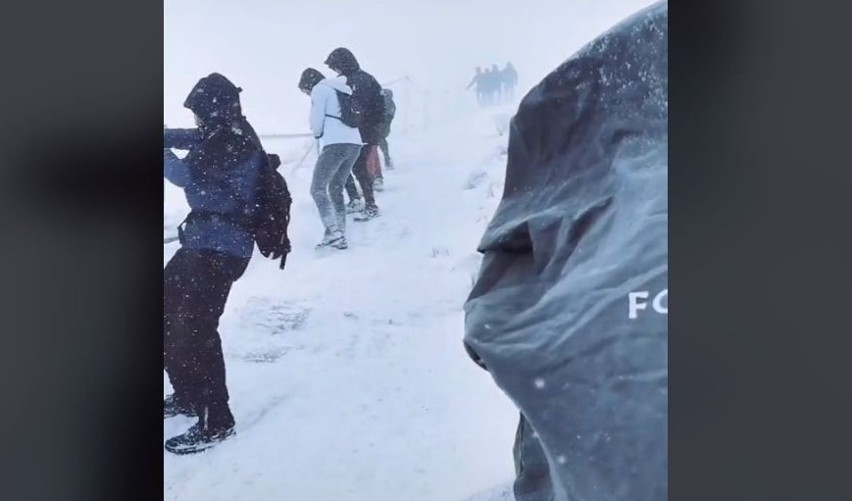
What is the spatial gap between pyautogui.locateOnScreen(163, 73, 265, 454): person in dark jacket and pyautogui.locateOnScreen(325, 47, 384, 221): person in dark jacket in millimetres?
296

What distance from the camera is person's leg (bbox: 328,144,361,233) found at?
7.70 feet

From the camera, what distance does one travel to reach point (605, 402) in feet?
7.55

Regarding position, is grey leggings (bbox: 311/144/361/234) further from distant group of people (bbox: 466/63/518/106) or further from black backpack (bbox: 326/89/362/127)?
distant group of people (bbox: 466/63/518/106)

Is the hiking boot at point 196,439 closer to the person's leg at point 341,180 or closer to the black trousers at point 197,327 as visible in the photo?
the black trousers at point 197,327

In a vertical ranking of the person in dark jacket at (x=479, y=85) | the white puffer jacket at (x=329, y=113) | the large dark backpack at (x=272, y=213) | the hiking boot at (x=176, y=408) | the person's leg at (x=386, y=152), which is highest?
the person in dark jacket at (x=479, y=85)

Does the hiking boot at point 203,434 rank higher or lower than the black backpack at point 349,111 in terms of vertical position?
lower

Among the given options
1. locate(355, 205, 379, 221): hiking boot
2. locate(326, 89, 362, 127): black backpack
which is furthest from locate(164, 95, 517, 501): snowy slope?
locate(326, 89, 362, 127): black backpack

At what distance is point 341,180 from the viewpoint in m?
2.35

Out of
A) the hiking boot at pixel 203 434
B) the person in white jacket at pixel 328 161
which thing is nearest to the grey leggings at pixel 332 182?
the person in white jacket at pixel 328 161

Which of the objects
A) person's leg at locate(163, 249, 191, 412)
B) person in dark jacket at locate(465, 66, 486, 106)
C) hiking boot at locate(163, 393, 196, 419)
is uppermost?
person in dark jacket at locate(465, 66, 486, 106)

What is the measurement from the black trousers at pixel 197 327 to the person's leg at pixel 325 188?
11.6 inches

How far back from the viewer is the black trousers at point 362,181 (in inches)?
92.7
